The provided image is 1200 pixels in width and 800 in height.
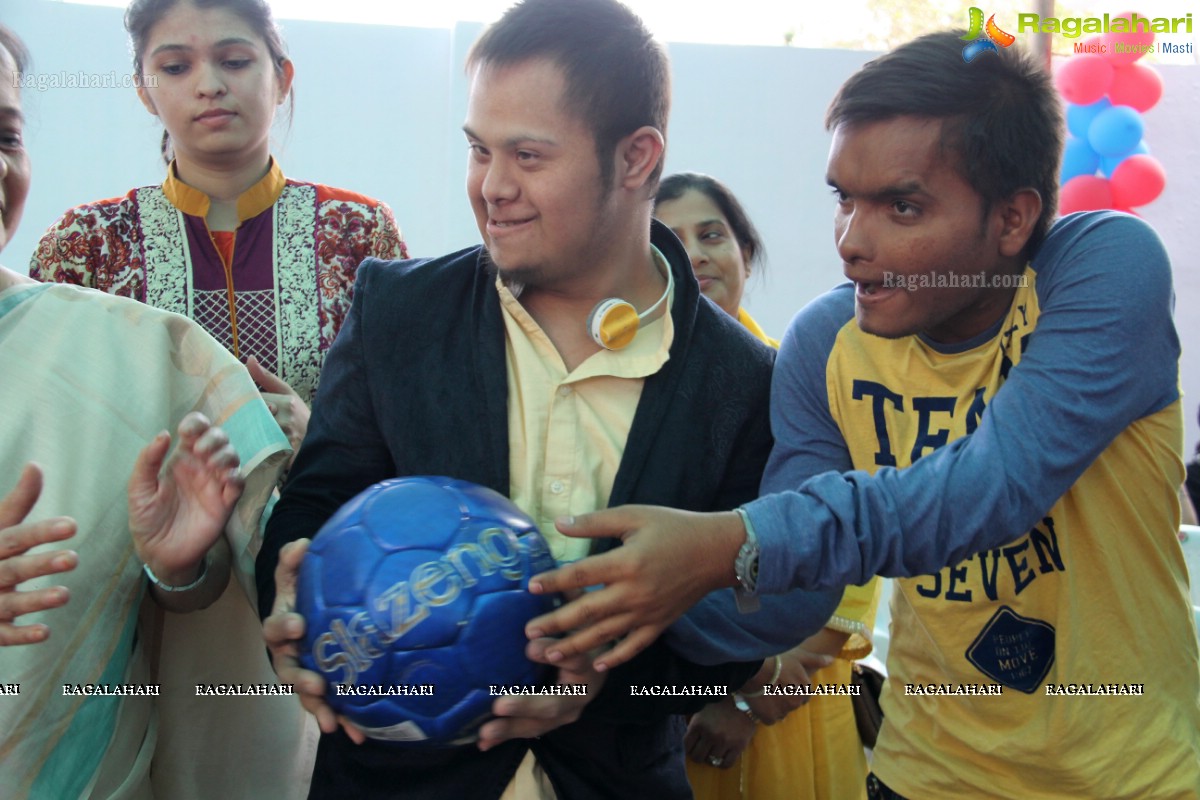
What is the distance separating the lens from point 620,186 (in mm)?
2150

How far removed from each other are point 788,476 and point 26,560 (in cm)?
127

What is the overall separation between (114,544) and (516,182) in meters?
0.98

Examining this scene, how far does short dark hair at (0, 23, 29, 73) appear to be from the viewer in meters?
2.23

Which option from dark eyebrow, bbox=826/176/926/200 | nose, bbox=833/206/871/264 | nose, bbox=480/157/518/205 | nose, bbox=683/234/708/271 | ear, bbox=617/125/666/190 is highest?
ear, bbox=617/125/666/190

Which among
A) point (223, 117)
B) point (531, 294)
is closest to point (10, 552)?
point (531, 294)

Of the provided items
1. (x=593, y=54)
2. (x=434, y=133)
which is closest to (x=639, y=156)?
(x=593, y=54)

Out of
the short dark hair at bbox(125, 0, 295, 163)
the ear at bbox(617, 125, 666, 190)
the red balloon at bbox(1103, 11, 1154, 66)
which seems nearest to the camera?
the ear at bbox(617, 125, 666, 190)

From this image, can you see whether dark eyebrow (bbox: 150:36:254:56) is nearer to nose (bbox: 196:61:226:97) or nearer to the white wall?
nose (bbox: 196:61:226:97)

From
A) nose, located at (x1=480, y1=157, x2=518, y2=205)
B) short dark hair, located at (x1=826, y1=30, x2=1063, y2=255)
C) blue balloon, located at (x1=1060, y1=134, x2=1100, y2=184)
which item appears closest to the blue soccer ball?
nose, located at (x1=480, y1=157, x2=518, y2=205)

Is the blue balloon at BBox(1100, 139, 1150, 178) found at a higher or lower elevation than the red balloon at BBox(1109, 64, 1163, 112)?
lower

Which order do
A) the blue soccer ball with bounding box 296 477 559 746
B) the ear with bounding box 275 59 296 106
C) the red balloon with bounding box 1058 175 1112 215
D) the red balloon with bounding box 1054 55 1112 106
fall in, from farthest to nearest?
1. the red balloon with bounding box 1058 175 1112 215
2. the red balloon with bounding box 1054 55 1112 106
3. the ear with bounding box 275 59 296 106
4. the blue soccer ball with bounding box 296 477 559 746

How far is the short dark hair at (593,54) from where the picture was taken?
6.72 ft

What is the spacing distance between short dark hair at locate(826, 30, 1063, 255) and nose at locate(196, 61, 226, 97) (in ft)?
5.33

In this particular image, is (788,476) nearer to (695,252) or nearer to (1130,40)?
(695,252)
